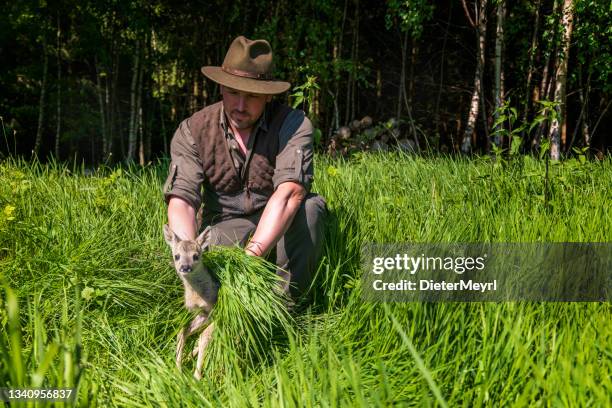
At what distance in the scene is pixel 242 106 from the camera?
3145mm

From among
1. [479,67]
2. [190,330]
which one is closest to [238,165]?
[190,330]

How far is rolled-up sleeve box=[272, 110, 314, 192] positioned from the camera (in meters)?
3.07

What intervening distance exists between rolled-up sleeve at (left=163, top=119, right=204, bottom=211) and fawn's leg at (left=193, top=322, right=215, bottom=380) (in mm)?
914

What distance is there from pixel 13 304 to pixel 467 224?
2310mm

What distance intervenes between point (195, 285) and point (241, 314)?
27 centimetres

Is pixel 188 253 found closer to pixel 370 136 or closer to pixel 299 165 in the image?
pixel 299 165

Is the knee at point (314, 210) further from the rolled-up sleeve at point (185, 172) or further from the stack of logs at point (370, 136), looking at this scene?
the stack of logs at point (370, 136)

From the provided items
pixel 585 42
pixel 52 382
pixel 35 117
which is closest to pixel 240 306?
pixel 52 382

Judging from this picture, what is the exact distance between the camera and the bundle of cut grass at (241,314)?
232 cm

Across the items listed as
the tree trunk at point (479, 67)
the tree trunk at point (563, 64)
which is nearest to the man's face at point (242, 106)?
the tree trunk at point (563, 64)

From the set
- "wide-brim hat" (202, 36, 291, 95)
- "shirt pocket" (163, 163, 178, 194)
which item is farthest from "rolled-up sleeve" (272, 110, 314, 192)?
"shirt pocket" (163, 163, 178, 194)

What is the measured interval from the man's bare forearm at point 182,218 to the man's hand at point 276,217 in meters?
0.34

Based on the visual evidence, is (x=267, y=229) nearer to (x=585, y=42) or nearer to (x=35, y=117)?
(x=585, y=42)

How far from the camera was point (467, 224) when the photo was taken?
3002mm
